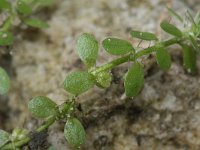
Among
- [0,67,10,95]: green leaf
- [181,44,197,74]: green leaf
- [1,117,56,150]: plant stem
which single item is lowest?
[1,117,56,150]: plant stem

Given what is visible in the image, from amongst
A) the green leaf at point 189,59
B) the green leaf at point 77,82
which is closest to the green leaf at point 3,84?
the green leaf at point 77,82

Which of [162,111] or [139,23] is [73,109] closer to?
[162,111]

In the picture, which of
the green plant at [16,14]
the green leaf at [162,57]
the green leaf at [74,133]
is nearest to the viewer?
the green leaf at [74,133]

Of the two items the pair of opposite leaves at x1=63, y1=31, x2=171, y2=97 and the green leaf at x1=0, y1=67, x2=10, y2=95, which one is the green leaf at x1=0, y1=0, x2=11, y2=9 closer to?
the green leaf at x1=0, y1=67, x2=10, y2=95

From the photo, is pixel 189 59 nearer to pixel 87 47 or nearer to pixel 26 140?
pixel 87 47

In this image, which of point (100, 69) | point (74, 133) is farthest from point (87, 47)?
point (74, 133)

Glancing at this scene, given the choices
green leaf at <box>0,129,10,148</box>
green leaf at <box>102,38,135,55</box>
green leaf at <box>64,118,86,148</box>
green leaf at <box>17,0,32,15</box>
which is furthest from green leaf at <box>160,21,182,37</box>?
green leaf at <box>0,129,10,148</box>

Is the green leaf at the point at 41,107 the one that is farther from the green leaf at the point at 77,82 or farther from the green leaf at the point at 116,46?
the green leaf at the point at 116,46
